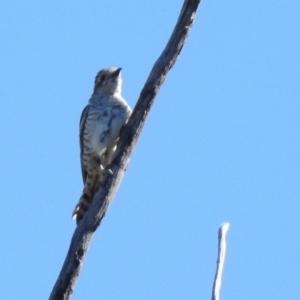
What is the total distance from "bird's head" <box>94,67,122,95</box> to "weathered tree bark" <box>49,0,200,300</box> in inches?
116

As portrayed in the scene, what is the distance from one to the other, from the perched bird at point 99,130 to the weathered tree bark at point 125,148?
1914mm

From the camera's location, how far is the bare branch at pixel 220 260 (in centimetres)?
593

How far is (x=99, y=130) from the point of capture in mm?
10641

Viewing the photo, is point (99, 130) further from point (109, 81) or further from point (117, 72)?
point (117, 72)

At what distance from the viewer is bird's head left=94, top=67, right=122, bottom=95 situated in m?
11.4

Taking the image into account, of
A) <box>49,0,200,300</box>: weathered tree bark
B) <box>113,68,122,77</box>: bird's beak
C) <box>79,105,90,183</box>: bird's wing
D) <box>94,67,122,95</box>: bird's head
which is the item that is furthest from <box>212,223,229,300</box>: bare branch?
<box>113,68,122,77</box>: bird's beak

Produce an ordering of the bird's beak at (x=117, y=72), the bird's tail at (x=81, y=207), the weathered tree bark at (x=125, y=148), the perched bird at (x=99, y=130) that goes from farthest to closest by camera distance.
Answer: the bird's beak at (x=117, y=72) → the perched bird at (x=99, y=130) → the bird's tail at (x=81, y=207) → the weathered tree bark at (x=125, y=148)

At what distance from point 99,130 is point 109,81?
1079 mm

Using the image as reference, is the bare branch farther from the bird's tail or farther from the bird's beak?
the bird's beak

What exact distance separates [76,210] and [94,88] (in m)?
2.00

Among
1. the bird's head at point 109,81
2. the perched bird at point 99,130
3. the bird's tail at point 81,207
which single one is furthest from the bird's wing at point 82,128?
the bird's tail at point 81,207

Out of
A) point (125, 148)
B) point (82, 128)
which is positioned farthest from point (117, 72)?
point (125, 148)

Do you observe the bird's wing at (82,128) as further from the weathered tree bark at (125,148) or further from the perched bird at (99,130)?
the weathered tree bark at (125,148)

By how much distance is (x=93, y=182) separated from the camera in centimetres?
1100
